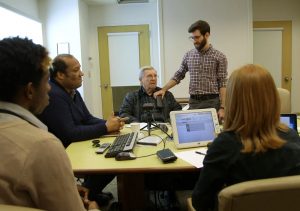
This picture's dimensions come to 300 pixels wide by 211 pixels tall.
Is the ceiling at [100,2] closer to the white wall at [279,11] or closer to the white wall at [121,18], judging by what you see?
the white wall at [121,18]

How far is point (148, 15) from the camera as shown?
210 inches

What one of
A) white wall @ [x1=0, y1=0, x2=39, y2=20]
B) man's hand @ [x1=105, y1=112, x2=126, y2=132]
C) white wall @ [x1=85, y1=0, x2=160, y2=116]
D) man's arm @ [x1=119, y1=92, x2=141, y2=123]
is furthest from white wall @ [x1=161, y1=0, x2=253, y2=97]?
man's hand @ [x1=105, y1=112, x2=126, y2=132]

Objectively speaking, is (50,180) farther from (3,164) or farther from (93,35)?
(93,35)

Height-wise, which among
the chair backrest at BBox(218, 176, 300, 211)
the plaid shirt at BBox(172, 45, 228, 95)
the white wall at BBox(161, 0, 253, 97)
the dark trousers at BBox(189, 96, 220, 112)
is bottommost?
the chair backrest at BBox(218, 176, 300, 211)

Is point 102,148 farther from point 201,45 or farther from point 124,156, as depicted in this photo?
point 201,45

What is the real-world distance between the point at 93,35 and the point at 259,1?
118 inches

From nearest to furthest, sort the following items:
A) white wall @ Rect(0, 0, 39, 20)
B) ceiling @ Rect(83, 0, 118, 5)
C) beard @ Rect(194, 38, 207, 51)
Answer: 1. beard @ Rect(194, 38, 207, 51)
2. white wall @ Rect(0, 0, 39, 20)
3. ceiling @ Rect(83, 0, 118, 5)

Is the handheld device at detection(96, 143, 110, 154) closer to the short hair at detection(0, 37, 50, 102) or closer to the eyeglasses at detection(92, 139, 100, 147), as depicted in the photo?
the eyeglasses at detection(92, 139, 100, 147)

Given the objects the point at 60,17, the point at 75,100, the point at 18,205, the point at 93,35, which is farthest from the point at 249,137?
the point at 93,35

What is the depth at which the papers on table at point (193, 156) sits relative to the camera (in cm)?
164

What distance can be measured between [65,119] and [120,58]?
3.48m

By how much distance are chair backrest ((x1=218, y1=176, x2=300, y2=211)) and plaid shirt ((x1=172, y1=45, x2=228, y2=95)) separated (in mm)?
2205

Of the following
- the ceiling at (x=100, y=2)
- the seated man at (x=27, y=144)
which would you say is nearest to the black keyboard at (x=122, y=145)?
the seated man at (x=27, y=144)

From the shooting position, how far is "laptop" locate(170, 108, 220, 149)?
192 cm
